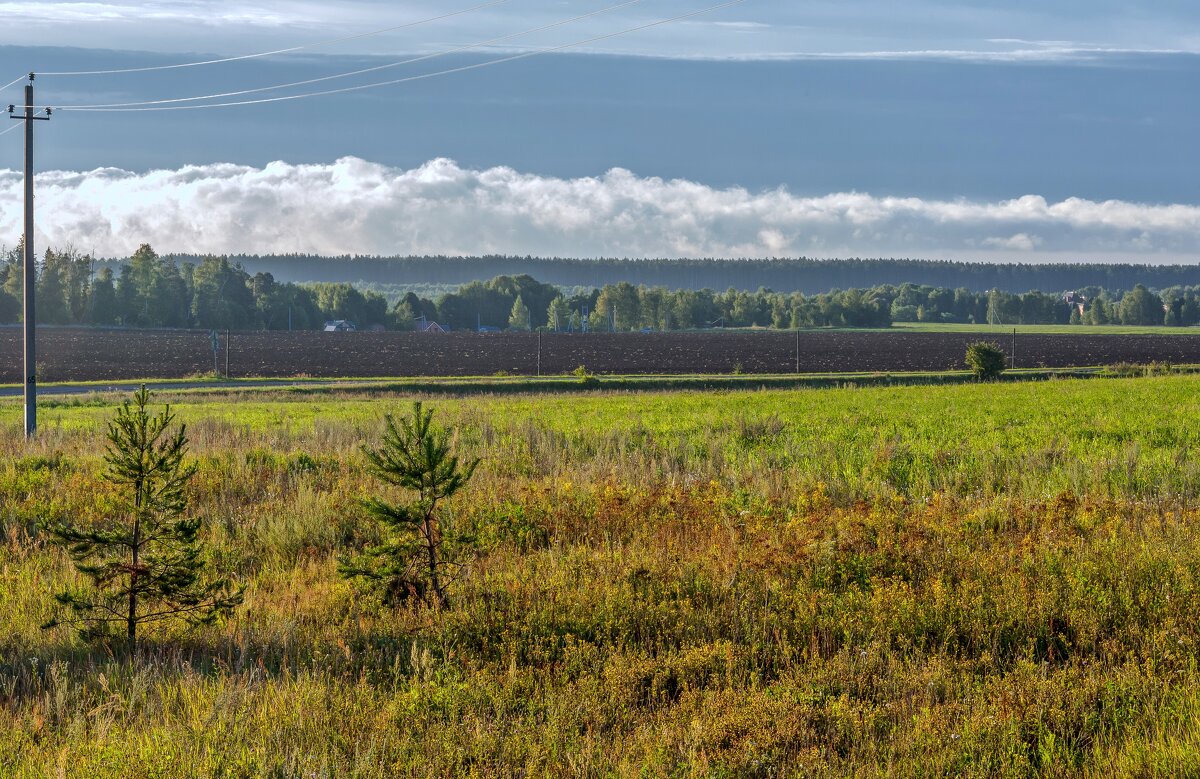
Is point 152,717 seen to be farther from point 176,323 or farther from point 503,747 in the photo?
point 176,323

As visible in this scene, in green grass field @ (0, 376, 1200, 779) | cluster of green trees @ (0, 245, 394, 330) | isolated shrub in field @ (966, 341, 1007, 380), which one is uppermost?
cluster of green trees @ (0, 245, 394, 330)

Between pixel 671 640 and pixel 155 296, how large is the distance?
16077 cm

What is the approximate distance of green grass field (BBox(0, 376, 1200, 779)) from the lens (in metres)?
6.21

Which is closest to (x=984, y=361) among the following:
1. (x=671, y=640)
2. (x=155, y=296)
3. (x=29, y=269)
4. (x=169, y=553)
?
(x=29, y=269)

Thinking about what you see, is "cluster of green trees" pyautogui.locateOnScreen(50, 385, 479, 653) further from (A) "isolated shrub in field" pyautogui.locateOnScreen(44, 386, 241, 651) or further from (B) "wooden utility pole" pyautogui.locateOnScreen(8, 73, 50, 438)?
(B) "wooden utility pole" pyautogui.locateOnScreen(8, 73, 50, 438)

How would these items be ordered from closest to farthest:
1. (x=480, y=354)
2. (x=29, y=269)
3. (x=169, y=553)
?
(x=169, y=553)
(x=29, y=269)
(x=480, y=354)

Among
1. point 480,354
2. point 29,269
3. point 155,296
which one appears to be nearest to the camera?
point 29,269

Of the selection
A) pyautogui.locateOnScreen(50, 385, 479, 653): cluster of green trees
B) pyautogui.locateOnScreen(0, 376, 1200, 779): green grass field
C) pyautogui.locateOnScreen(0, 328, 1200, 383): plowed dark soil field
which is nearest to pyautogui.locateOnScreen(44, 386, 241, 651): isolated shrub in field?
pyautogui.locateOnScreen(50, 385, 479, 653): cluster of green trees

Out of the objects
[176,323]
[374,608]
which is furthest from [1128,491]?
[176,323]

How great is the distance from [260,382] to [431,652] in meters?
57.0

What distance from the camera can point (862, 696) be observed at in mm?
7242

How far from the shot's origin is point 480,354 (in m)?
104

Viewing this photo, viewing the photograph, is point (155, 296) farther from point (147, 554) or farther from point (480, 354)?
point (147, 554)

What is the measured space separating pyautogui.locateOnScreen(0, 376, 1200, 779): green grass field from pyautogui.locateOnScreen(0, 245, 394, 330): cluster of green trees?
149905 millimetres
